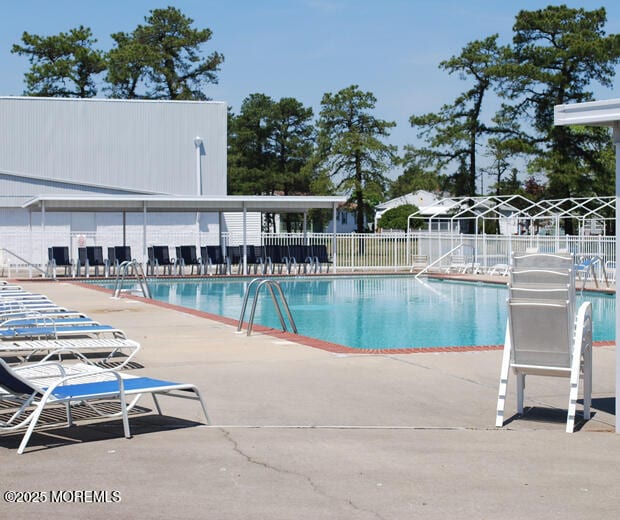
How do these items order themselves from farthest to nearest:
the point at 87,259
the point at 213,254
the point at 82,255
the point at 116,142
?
the point at 116,142
the point at 213,254
the point at 82,255
the point at 87,259

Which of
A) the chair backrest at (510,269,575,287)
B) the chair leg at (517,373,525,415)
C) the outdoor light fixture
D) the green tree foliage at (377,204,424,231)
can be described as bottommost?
the chair leg at (517,373,525,415)

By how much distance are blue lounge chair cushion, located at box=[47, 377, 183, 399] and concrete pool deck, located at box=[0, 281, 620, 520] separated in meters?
0.31

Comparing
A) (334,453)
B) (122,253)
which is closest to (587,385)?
(334,453)

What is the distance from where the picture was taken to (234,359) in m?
10.2

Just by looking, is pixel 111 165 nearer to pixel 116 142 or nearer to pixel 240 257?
pixel 116 142

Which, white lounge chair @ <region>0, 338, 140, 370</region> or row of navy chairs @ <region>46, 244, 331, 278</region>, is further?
row of navy chairs @ <region>46, 244, 331, 278</region>

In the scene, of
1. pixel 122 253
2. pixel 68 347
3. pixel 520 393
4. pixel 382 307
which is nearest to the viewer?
pixel 520 393

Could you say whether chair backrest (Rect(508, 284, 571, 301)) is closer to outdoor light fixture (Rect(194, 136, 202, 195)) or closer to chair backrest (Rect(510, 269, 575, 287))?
chair backrest (Rect(510, 269, 575, 287))

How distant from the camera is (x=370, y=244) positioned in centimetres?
3472

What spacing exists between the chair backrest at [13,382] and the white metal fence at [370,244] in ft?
74.5

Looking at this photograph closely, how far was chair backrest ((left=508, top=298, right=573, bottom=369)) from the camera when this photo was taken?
22.4 ft

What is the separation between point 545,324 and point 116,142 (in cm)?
3598

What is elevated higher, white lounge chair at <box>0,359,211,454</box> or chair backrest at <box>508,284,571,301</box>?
chair backrest at <box>508,284,571,301</box>

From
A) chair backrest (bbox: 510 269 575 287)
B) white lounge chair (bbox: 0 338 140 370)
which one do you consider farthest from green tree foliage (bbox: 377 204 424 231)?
chair backrest (bbox: 510 269 575 287)
